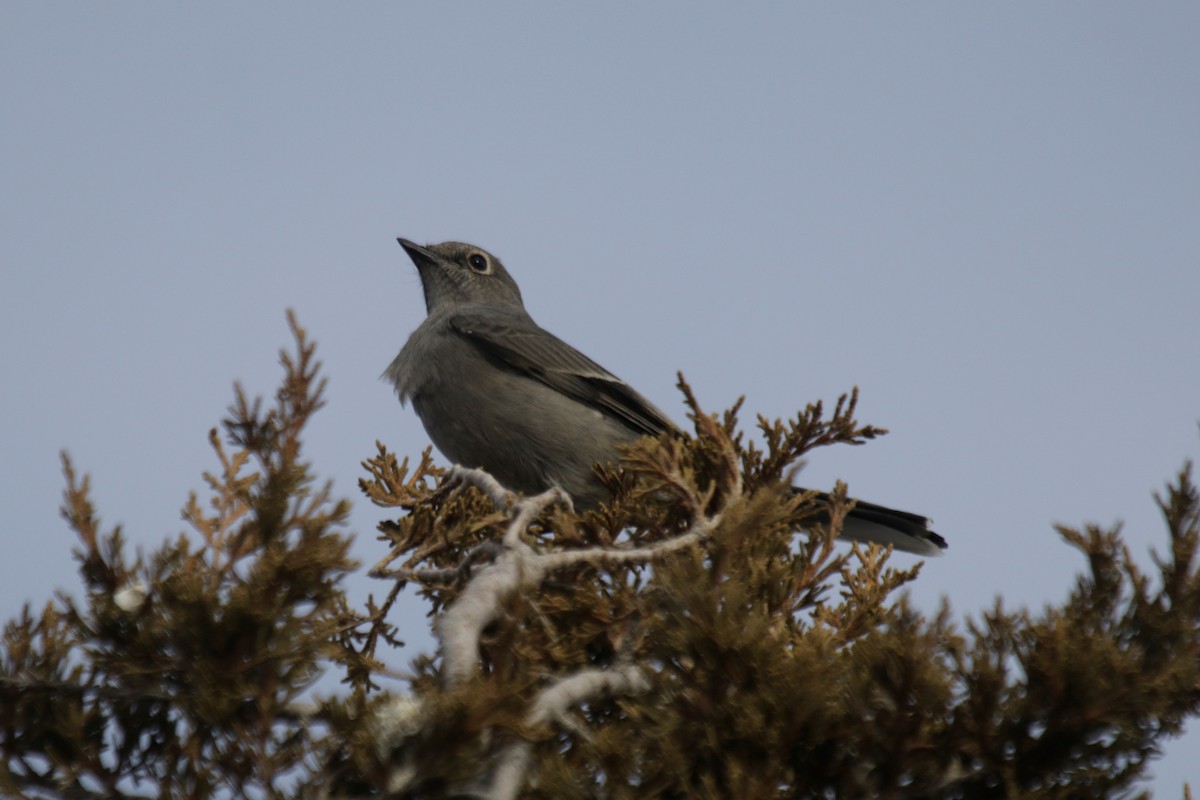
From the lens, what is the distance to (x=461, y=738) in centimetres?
263

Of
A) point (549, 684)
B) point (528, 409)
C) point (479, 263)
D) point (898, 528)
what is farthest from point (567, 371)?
point (549, 684)

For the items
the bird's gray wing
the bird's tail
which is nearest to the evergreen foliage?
the bird's tail

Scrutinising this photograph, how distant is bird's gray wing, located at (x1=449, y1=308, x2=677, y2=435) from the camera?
7.95m

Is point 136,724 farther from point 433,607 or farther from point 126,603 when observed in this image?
point 433,607

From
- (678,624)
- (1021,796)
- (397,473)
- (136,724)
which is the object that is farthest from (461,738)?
(397,473)

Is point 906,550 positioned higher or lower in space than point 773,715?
higher

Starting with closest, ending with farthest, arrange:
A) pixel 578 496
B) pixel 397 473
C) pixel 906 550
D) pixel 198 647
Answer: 1. pixel 198 647
2. pixel 397 473
3. pixel 906 550
4. pixel 578 496

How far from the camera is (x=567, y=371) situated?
8.09 meters

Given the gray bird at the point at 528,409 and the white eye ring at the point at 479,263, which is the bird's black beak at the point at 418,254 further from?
the gray bird at the point at 528,409

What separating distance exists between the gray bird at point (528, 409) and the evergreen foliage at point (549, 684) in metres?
3.33

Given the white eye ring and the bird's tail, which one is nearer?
the bird's tail

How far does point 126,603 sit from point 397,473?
247cm

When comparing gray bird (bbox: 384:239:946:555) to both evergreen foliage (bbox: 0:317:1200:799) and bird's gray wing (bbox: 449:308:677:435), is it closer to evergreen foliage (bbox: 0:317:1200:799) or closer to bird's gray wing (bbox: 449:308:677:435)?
bird's gray wing (bbox: 449:308:677:435)

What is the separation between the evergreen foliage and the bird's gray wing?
4.16m
